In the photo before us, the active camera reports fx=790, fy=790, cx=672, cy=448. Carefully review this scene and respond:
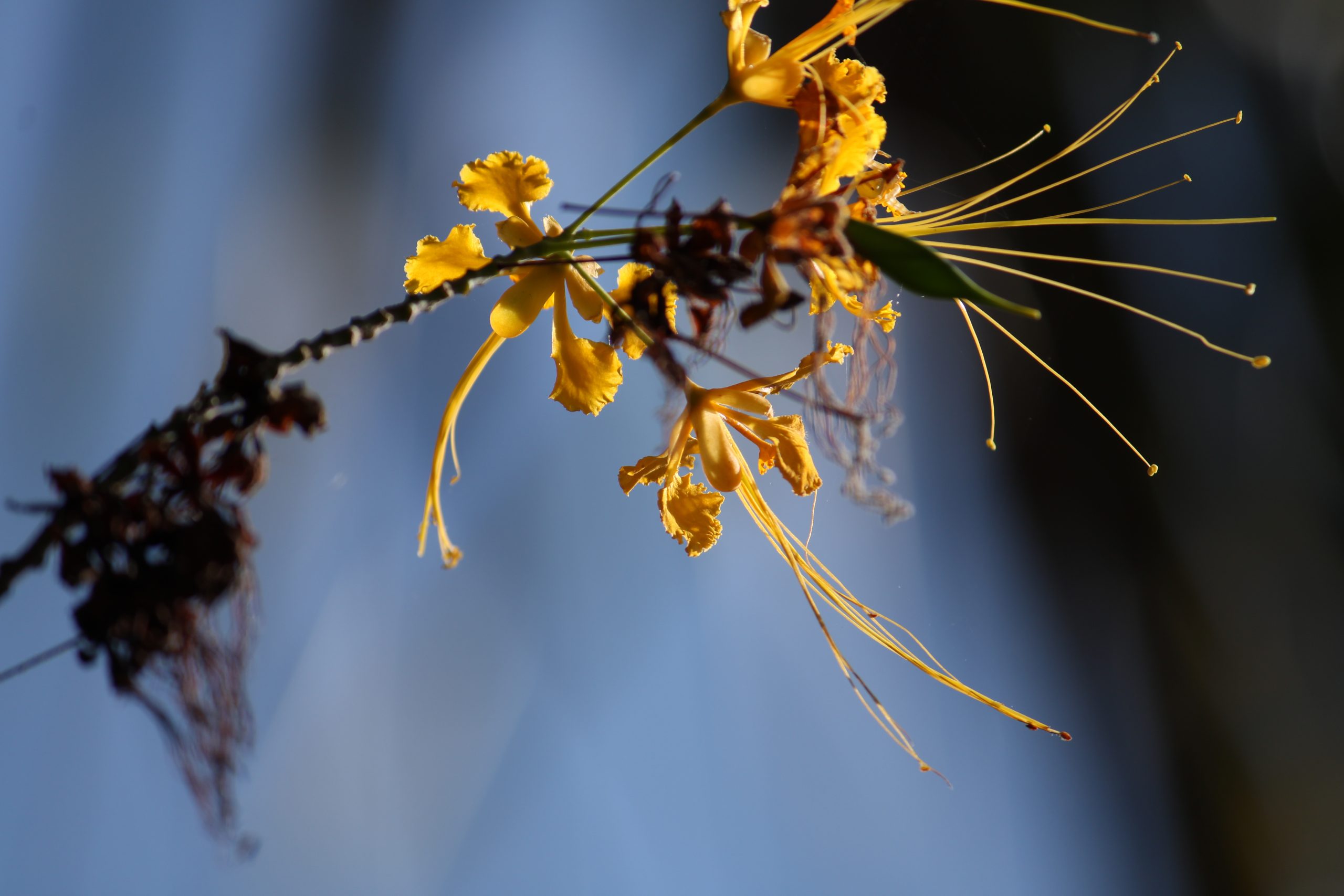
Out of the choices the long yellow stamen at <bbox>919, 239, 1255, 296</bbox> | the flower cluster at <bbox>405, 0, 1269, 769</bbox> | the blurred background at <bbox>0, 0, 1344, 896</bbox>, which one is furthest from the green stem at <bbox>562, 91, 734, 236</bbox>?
the blurred background at <bbox>0, 0, 1344, 896</bbox>

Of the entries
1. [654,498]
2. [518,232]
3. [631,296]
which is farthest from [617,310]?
[654,498]

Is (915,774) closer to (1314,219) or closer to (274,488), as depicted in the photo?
(274,488)

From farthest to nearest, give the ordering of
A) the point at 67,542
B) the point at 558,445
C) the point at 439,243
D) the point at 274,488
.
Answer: the point at 558,445 → the point at 274,488 → the point at 439,243 → the point at 67,542

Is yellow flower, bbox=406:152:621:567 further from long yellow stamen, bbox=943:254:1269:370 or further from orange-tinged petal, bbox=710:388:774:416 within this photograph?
long yellow stamen, bbox=943:254:1269:370

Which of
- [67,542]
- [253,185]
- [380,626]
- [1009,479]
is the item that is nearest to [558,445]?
[380,626]

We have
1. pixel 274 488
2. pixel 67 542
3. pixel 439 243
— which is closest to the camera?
pixel 67 542

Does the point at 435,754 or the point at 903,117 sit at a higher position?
the point at 903,117
